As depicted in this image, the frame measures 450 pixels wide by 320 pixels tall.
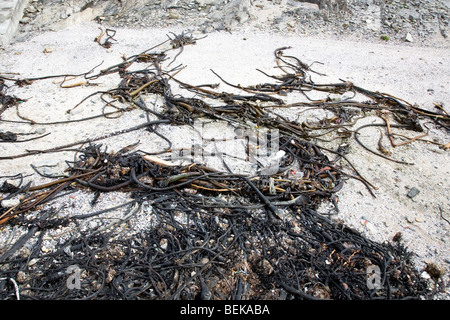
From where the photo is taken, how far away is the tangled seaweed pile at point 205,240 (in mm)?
2197

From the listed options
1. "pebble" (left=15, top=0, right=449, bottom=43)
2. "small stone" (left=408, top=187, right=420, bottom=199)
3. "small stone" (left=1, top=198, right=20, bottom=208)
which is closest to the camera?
"small stone" (left=1, top=198, right=20, bottom=208)

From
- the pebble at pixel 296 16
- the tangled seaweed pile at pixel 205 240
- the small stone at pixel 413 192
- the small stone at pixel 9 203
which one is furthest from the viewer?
the pebble at pixel 296 16

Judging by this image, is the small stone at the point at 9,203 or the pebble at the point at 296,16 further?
the pebble at the point at 296,16

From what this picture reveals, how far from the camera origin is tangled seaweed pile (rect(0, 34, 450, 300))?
2.20 m

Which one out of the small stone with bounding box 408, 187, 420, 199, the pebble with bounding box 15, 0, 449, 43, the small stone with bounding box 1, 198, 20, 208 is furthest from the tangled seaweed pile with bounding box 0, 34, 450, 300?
the pebble with bounding box 15, 0, 449, 43

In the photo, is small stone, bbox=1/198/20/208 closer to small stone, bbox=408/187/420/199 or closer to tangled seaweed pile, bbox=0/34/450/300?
tangled seaweed pile, bbox=0/34/450/300

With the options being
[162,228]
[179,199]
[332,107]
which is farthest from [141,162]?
[332,107]

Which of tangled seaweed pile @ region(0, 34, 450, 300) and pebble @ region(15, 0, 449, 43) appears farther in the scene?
pebble @ region(15, 0, 449, 43)

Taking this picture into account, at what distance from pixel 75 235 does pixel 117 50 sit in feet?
14.8

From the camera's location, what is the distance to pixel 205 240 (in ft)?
8.10

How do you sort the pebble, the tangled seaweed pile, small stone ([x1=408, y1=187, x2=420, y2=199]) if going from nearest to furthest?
the tangled seaweed pile
small stone ([x1=408, y1=187, x2=420, y2=199])
the pebble

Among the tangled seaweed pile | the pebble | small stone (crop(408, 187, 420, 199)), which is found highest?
the pebble

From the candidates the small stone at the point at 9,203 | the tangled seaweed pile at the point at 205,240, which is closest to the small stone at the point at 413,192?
the tangled seaweed pile at the point at 205,240

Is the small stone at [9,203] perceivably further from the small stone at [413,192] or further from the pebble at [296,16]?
the pebble at [296,16]
